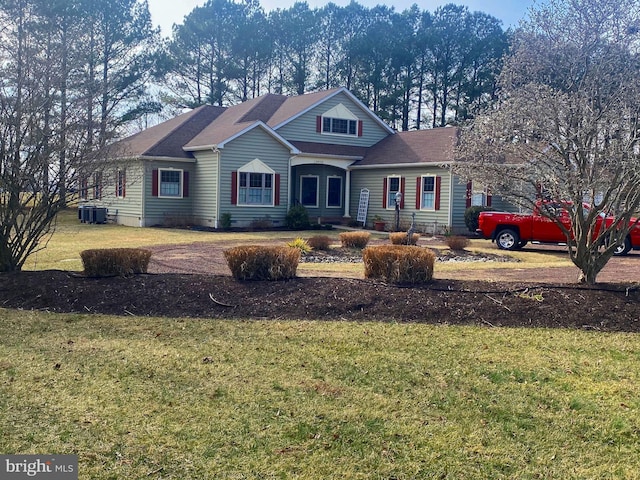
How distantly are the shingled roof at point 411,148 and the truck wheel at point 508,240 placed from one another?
596cm

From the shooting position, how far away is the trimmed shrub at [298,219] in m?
25.0

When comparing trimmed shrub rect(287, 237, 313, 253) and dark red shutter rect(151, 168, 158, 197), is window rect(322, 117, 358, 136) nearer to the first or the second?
dark red shutter rect(151, 168, 158, 197)

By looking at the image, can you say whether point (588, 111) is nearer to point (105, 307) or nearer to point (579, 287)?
point (579, 287)

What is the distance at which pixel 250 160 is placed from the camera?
24703mm

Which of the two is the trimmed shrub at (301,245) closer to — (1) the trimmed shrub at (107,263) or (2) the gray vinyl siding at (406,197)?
(1) the trimmed shrub at (107,263)

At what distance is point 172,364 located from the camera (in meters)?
5.34

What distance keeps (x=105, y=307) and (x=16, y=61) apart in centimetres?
402

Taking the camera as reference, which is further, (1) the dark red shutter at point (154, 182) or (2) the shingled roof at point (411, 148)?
(1) the dark red shutter at point (154, 182)

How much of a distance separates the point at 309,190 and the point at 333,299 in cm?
2053

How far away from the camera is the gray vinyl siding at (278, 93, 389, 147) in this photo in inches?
1075

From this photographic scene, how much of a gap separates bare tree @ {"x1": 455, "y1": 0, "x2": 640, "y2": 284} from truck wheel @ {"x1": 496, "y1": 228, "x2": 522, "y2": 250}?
932 centimetres

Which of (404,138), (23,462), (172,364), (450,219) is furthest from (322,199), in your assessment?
(23,462)

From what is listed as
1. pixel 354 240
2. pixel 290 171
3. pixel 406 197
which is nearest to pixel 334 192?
pixel 290 171

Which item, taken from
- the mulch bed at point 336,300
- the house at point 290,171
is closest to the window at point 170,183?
the house at point 290,171
